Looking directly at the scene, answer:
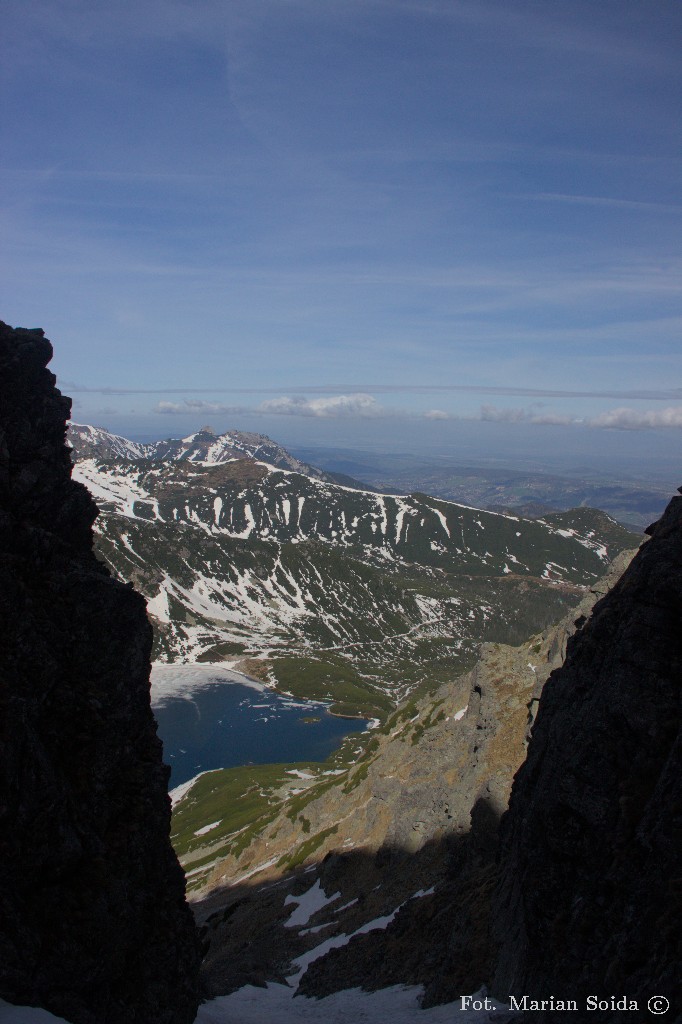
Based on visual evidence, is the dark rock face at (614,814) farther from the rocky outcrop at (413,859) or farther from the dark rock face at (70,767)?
the dark rock face at (70,767)

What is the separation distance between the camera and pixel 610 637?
24.2 meters

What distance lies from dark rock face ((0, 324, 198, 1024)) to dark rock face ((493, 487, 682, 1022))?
1572 centimetres

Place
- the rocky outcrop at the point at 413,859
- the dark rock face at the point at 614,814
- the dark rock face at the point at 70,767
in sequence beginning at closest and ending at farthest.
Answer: the dark rock face at the point at 614,814, the dark rock face at the point at 70,767, the rocky outcrop at the point at 413,859

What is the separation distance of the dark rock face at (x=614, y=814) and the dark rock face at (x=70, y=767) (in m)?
15.7

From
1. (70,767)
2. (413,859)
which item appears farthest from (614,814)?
(413,859)

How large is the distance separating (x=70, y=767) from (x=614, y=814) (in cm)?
2096

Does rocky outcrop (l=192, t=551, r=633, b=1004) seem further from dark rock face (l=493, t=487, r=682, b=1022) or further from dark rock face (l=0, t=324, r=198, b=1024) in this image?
dark rock face (l=0, t=324, r=198, b=1024)

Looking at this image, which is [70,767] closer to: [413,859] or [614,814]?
[614,814]

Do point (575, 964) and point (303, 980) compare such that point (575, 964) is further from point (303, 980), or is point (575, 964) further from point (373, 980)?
point (303, 980)

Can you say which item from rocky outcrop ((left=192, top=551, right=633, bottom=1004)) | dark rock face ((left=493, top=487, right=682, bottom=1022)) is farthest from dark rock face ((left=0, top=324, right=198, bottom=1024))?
dark rock face ((left=493, top=487, right=682, bottom=1022))

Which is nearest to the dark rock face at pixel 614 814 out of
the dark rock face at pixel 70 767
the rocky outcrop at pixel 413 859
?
the rocky outcrop at pixel 413 859

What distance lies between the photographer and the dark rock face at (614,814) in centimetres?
1744

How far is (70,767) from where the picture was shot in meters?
25.6

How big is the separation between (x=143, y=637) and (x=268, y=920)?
5172 cm
